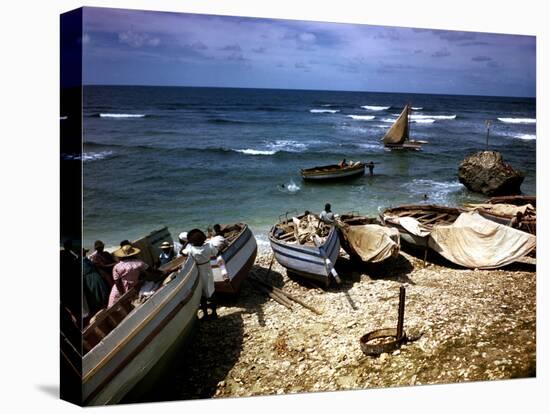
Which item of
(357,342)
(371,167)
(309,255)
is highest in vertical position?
(371,167)

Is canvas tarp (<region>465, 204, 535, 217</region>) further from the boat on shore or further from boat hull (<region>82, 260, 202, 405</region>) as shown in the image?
boat hull (<region>82, 260, 202, 405</region>)

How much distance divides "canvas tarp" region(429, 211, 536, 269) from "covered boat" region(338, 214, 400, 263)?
3.04ft

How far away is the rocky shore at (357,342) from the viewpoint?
6.74 m

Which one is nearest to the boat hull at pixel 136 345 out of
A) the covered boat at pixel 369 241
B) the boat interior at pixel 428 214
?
the covered boat at pixel 369 241

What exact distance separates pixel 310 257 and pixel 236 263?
127 cm

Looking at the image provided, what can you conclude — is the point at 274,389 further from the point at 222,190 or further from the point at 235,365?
the point at 222,190

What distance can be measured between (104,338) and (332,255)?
4827 millimetres

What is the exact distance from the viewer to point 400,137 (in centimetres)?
1055

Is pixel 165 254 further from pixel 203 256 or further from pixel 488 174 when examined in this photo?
pixel 488 174

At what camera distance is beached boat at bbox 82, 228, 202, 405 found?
5.71 metres

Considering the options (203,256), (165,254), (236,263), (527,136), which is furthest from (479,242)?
(165,254)

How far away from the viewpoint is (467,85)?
8.30 metres

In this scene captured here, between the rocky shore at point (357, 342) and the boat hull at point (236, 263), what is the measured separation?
29 centimetres

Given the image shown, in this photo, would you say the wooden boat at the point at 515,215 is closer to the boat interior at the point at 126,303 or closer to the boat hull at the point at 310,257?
the boat hull at the point at 310,257
